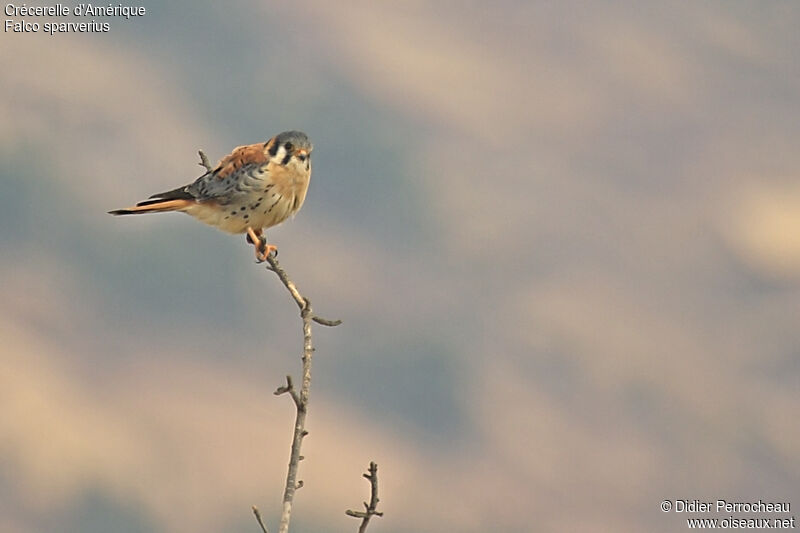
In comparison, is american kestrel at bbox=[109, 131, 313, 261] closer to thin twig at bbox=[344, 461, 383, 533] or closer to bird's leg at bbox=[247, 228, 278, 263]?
bird's leg at bbox=[247, 228, 278, 263]

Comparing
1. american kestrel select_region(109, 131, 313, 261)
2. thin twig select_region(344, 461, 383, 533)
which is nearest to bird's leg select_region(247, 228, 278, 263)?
american kestrel select_region(109, 131, 313, 261)

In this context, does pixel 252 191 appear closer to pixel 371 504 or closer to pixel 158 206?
pixel 158 206

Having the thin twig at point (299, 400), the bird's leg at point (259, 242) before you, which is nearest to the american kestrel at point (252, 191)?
the bird's leg at point (259, 242)

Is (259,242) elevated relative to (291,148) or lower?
lower

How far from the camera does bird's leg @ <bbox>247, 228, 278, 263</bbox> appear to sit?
554cm

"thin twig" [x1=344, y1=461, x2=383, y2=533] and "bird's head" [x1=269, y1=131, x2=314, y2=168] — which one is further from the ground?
"bird's head" [x1=269, y1=131, x2=314, y2=168]

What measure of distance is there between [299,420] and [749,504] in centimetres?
501

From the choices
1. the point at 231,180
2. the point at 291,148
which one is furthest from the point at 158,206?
the point at 291,148

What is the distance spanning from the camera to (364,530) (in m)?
2.96

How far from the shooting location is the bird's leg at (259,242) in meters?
5.54

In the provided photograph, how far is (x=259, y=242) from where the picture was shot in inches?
225

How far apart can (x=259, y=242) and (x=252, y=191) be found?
33 centimetres

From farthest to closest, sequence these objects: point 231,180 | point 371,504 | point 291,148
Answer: point 231,180, point 291,148, point 371,504

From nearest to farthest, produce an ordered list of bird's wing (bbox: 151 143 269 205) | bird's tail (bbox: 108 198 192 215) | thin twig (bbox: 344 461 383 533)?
thin twig (bbox: 344 461 383 533)
bird's tail (bbox: 108 198 192 215)
bird's wing (bbox: 151 143 269 205)
